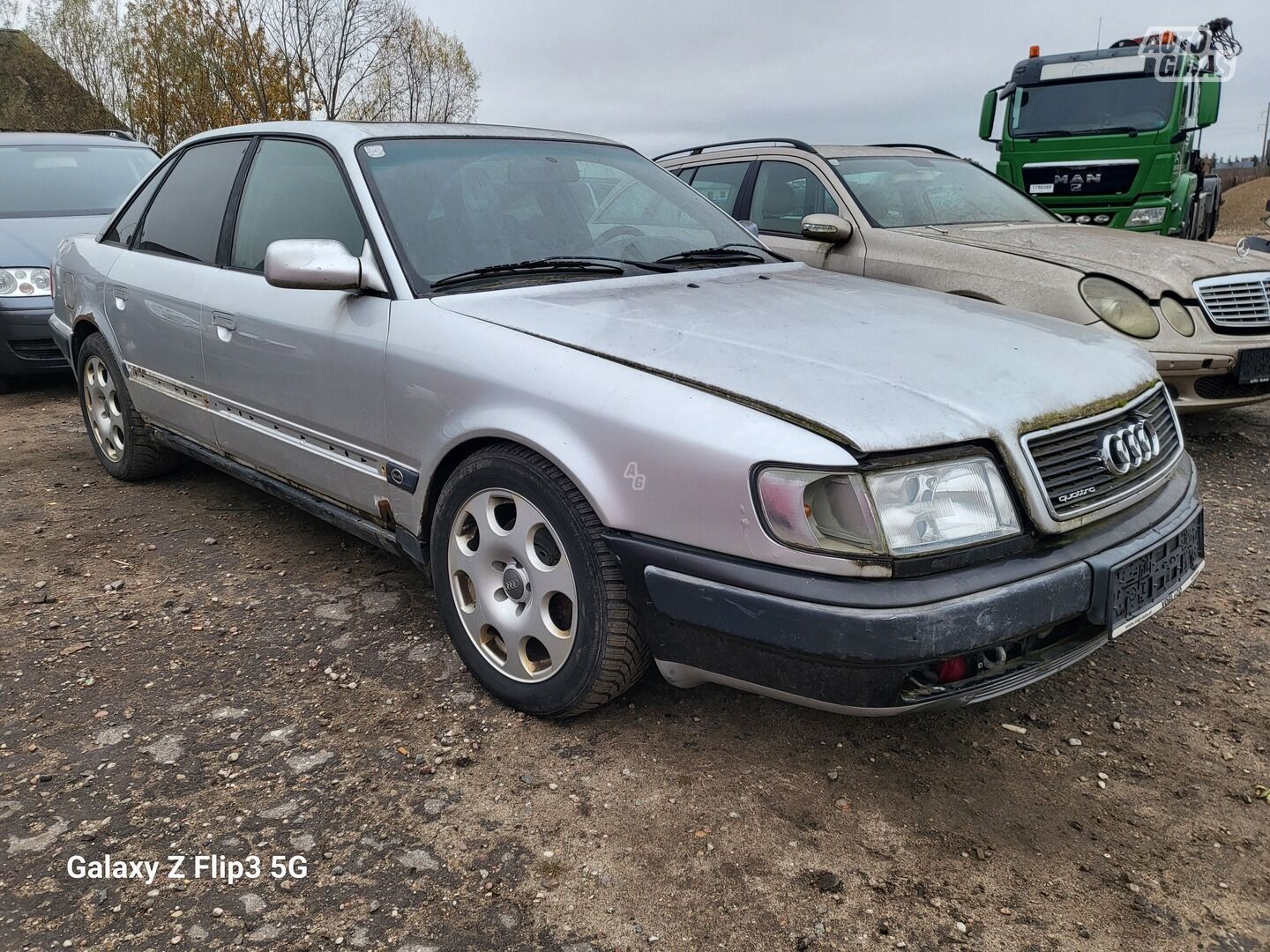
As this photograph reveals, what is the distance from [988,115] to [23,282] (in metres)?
8.82

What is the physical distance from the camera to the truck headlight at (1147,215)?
880cm

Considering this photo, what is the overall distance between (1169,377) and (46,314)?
675 centimetres

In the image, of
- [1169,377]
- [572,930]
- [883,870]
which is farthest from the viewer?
[1169,377]

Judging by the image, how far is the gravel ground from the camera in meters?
1.91

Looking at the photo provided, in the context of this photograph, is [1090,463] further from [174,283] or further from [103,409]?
[103,409]

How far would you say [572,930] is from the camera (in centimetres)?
188

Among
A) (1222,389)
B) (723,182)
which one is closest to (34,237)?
(723,182)

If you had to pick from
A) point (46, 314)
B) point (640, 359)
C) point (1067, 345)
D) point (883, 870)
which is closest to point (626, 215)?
point (640, 359)

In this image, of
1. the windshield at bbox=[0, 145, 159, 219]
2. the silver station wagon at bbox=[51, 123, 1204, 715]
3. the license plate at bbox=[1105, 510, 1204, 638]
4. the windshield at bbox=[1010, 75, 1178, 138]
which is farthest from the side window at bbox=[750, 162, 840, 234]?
the windshield at bbox=[1010, 75, 1178, 138]

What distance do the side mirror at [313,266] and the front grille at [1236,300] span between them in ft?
13.1

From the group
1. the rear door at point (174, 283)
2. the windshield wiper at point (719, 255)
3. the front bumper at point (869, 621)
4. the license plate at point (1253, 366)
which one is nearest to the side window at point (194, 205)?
the rear door at point (174, 283)

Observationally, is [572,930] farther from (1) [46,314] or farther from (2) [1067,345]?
(1) [46,314]

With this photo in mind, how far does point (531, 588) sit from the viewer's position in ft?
8.05

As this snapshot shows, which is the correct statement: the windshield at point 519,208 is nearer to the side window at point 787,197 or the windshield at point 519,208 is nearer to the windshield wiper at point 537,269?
the windshield wiper at point 537,269
